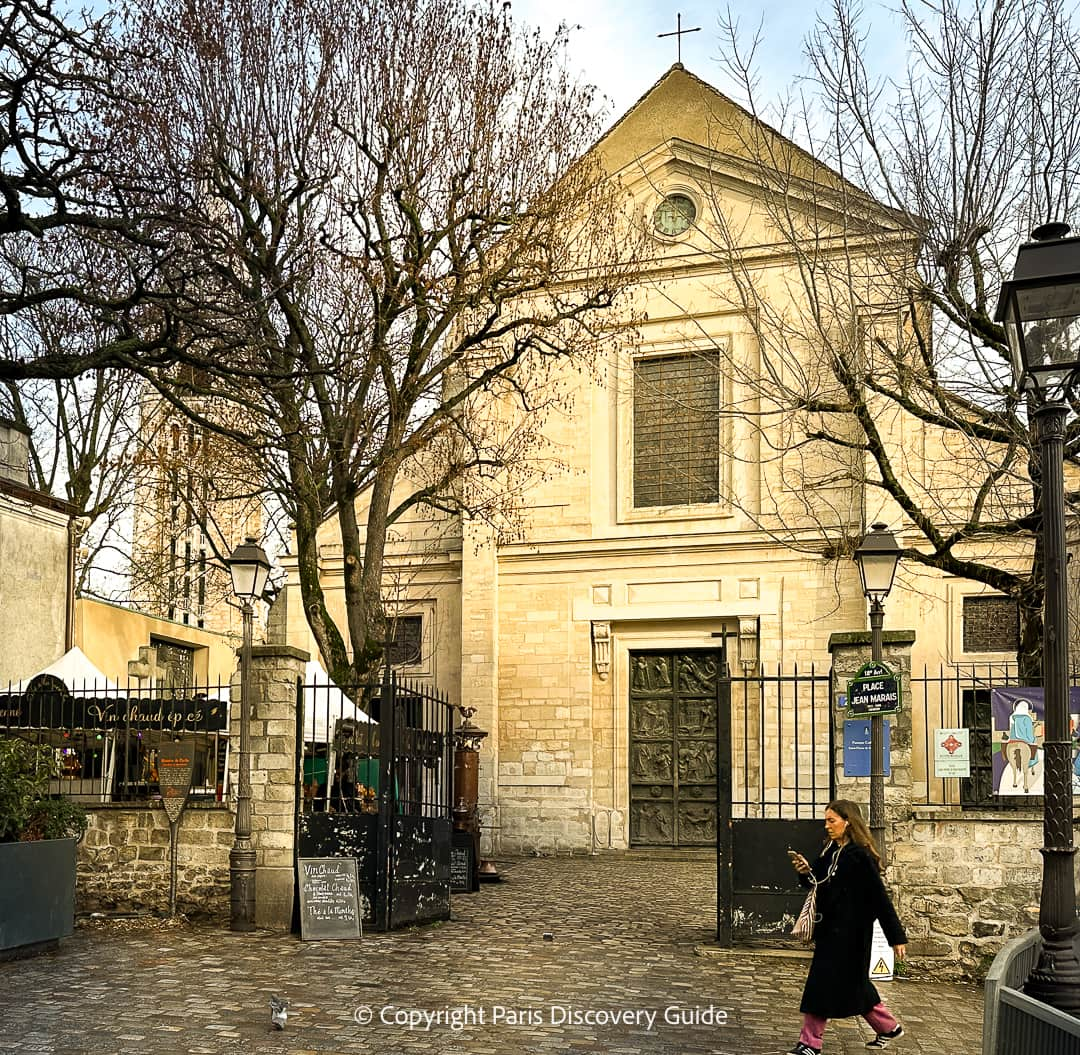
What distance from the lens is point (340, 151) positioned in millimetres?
16234

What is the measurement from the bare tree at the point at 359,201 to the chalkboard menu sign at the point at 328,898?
3944 millimetres

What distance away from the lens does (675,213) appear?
2402 cm

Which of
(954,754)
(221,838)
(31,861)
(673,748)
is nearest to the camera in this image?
(31,861)

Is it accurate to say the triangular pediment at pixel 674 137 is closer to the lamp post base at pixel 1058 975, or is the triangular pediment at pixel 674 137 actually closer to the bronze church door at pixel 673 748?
the bronze church door at pixel 673 748

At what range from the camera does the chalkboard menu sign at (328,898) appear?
12383 mm

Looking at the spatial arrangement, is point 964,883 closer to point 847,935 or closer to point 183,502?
point 847,935

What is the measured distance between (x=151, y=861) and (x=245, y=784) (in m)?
1.66

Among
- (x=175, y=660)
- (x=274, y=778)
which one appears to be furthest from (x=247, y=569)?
(x=175, y=660)

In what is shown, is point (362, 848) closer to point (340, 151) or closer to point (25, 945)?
point (25, 945)

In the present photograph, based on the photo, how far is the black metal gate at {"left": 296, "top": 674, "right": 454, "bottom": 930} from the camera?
1284cm

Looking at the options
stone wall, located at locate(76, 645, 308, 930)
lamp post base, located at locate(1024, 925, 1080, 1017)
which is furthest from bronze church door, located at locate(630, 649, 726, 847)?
lamp post base, located at locate(1024, 925, 1080, 1017)

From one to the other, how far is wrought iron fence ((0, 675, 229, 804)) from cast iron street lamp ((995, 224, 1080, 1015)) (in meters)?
9.74

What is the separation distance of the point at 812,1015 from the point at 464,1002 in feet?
9.31

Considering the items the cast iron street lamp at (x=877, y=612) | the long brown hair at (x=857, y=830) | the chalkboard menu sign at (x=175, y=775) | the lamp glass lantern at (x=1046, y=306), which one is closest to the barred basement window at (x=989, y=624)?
the cast iron street lamp at (x=877, y=612)
